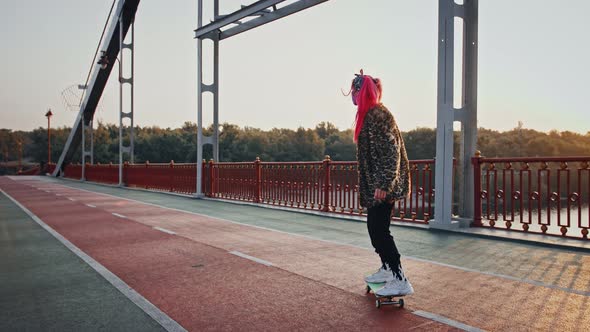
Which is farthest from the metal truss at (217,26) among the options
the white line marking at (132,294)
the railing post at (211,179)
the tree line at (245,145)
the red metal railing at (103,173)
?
the tree line at (245,145)

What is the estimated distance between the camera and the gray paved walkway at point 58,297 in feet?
12.9

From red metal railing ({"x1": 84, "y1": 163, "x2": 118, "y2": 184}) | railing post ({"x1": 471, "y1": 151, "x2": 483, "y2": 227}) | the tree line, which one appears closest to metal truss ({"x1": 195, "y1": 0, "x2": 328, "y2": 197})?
railing post ({"x1": 471, "y1": 151, "x2": 483, "y2": 227})

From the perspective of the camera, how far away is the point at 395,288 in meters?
4.37

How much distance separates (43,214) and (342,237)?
8933mm

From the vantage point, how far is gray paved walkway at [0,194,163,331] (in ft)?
12.9

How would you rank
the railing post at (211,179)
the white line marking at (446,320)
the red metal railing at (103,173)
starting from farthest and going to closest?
the red metal railing at (103,173) → the railing post at (211,179) → the white line marking at (446,320)

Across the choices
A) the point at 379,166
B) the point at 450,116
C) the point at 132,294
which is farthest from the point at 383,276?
the point at 450,116

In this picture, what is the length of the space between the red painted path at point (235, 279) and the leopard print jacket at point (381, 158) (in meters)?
1.02

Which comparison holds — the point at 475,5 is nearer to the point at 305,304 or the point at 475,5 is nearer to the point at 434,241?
the point at 434,241

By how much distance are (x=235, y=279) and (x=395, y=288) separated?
6.29 ft

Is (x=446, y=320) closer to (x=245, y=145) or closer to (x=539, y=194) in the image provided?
(x=539, y=194)

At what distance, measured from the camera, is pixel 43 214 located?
13133 millimetres

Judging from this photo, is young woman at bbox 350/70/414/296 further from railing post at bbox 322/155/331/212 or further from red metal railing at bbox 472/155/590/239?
railing post at bbox 322/155/331/212

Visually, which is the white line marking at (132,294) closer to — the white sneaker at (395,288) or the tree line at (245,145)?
the white sneaker at (395,288)
